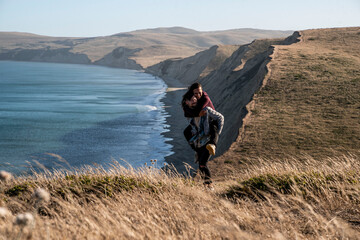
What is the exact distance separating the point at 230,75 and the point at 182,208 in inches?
2002

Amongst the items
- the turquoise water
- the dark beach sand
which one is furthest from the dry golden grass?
the turquoise water

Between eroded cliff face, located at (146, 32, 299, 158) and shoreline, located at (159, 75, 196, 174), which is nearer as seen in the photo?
shoreline, located at (159, 75, 196, 174)

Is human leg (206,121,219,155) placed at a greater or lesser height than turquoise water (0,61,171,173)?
greater

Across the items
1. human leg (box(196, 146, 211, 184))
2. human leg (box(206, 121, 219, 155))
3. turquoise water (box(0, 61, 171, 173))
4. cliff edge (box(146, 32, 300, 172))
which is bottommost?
turquoise water (box(0, 61, 171, 173))

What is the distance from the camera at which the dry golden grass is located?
405 centimetres

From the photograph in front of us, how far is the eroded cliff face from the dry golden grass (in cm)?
1442

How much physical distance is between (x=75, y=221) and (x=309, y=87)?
2818cm

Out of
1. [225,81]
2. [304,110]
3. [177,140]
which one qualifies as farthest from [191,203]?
[225,81]

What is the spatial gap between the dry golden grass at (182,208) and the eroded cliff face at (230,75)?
47.3ft

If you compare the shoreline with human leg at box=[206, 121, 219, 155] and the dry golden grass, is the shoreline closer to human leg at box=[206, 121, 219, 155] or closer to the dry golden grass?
human leg at box=[206, 121, 219, 155]

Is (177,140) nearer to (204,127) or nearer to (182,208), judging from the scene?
(204,127)

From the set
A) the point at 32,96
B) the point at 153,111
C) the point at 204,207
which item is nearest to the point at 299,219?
the point at 204,207

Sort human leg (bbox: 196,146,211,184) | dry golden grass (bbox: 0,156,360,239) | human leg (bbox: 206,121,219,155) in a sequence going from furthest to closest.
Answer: human leg (bbox: 196,146,211,184) → human leg (bbox: 206,121,219,155) → dry golden grass (bbox: 0,156,360,239)

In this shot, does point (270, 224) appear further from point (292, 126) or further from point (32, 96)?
point (32, 96)
